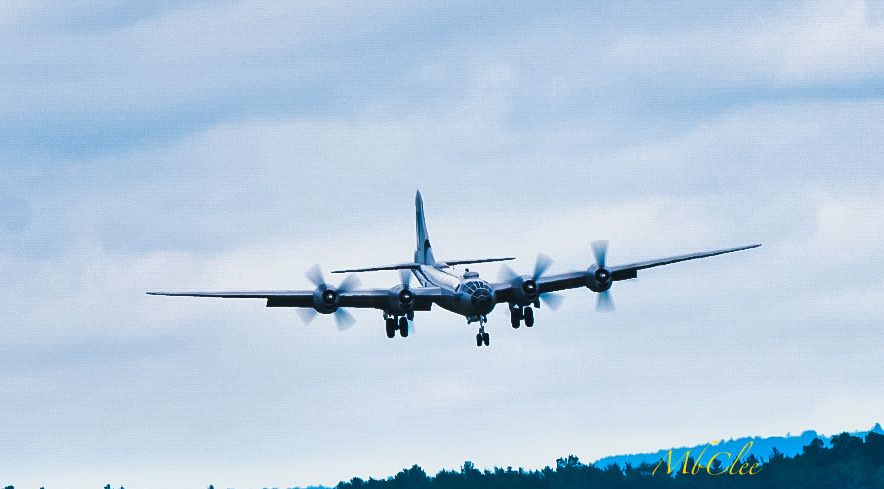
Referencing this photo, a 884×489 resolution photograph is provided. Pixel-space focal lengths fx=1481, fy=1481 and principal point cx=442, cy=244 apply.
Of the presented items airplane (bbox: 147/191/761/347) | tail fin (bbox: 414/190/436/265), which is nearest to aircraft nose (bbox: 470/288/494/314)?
airplane (bbox: 147/191/761/347)

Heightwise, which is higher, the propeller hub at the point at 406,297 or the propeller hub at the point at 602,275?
the propeller hub at the point at 602,275

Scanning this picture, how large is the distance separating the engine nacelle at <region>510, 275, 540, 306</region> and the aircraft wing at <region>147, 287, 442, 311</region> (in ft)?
19.0

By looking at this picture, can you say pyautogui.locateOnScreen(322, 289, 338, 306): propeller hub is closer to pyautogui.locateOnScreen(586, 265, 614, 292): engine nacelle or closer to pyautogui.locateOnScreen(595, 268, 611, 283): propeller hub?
pyautogui.locateOnScreen(586, 265, 614, 292): engine nacelle

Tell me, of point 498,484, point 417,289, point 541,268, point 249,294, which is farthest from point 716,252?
point 498,484

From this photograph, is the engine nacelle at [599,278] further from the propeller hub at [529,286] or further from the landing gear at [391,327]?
the landing gear at [391,327]

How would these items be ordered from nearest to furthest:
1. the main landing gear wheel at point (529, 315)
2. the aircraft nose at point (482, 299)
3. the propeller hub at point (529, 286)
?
the aircraft nose at point (482, 299), the propeller hub at point (529, 286), the main landing gear wheel at point (529, 315)

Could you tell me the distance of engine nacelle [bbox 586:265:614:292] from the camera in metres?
110

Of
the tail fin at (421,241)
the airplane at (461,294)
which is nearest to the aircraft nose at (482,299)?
the airplane at (461,294)

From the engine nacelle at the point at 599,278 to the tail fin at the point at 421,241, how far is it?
123ft

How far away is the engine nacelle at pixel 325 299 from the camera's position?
108 meters

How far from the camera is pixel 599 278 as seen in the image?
109812mm

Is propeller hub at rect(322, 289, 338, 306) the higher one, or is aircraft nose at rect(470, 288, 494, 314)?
propeller hub at rect(322, 289, 338, 306)

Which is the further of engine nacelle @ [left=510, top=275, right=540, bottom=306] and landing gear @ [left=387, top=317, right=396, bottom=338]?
landing gear @ [left=387, top=317, right=396, bottom=338]

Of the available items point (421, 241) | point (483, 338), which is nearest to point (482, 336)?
point (483, 338)
